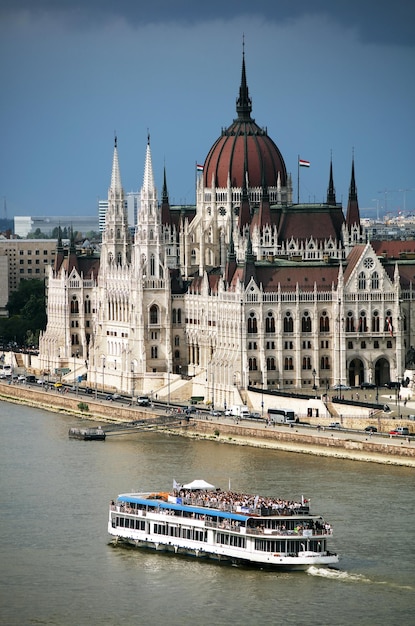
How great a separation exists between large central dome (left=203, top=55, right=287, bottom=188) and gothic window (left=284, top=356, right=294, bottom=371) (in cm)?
2337

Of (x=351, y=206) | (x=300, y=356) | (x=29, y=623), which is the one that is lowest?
(x=29, y=623)

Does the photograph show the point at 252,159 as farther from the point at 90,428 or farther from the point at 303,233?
the point at 90,428

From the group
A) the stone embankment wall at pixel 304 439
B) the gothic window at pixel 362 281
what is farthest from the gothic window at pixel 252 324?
the stone embankment wall at pixel 304 439

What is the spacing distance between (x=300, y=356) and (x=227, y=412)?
8.02 meters

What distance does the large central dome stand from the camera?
528 feet

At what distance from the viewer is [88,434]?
12962 cm

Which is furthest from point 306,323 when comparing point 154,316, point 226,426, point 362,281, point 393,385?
point 154,316

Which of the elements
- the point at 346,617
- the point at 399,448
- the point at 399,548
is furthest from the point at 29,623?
the point at 399,448

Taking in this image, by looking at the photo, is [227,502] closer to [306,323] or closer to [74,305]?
[306,323]

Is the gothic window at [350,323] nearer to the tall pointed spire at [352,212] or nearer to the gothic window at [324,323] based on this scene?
the gothic window at [324,323]

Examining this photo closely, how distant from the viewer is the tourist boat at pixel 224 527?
91625 mm

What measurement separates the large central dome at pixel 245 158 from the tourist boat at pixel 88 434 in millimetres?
34371

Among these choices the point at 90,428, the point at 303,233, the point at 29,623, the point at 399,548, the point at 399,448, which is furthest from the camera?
the point at 303,233

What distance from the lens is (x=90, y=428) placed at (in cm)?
13238
